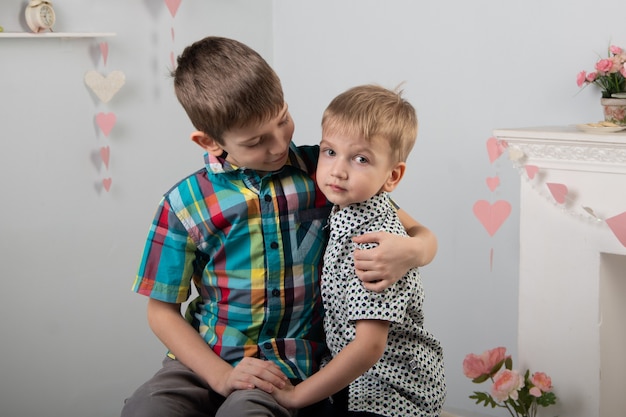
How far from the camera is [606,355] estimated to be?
2.22m

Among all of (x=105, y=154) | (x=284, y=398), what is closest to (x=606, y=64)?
(x=284, y=398)

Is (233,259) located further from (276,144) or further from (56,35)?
(56,35)

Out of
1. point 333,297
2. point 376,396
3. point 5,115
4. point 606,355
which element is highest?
point 5,115

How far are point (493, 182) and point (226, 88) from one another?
125cm

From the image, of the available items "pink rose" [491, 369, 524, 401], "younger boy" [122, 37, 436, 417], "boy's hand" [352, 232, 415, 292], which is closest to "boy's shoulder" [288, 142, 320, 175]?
"younger boy" [122, 37, 436, 417]

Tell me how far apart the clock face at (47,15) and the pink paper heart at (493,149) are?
1292 mm

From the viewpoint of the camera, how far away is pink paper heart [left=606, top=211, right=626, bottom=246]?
2.05 metres

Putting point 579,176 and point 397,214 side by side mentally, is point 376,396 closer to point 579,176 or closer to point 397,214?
point 397,214

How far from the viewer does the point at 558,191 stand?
215cm

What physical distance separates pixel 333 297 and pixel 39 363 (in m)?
1.27

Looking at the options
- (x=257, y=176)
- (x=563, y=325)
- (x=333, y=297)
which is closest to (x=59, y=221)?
(x=257, y=176)

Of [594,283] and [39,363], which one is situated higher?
[594,283]

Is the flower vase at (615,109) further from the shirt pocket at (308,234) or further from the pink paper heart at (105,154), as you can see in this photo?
the pink paper heart at (105,154)

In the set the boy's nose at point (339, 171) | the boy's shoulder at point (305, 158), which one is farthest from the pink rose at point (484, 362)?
the boy's nose at point (339, 171)
